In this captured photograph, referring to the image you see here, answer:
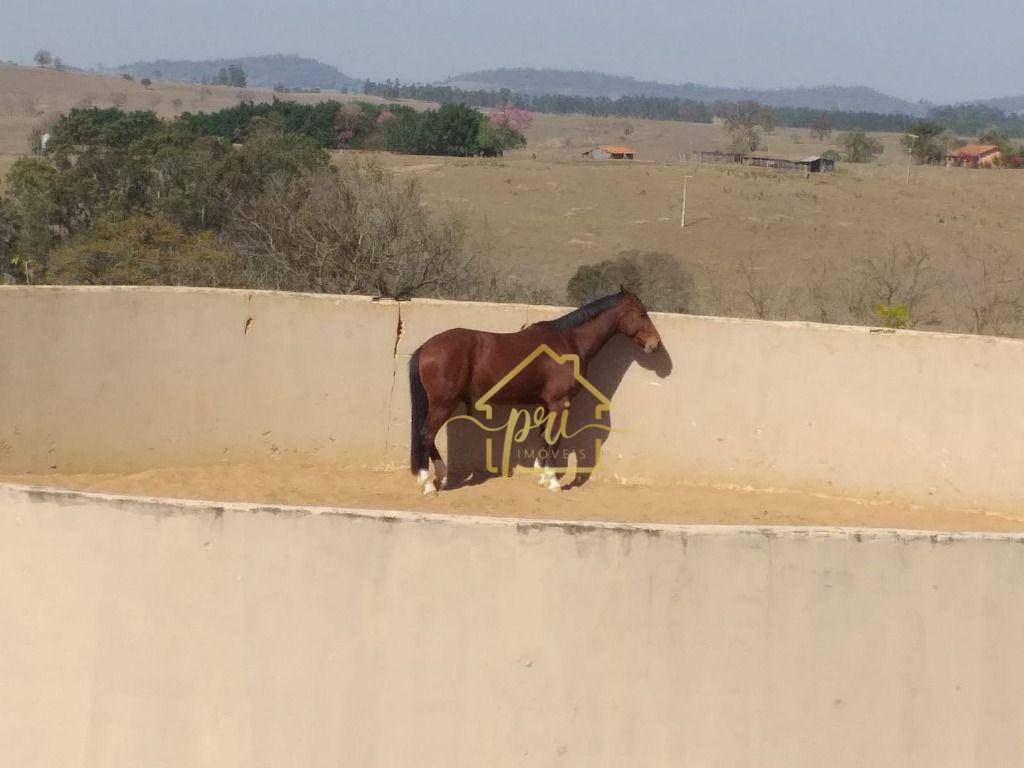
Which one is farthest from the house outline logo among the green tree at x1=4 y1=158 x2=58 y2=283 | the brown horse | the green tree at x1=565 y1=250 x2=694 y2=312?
the green tree at x1=4 y1=158 x2=58 y2=283

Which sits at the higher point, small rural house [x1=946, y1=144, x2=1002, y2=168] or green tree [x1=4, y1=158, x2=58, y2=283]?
small rural house [x1=946, y1=144, x2=1002, y2=168]

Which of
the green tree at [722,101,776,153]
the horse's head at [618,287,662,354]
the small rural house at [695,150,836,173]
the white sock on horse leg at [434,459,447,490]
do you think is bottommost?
the white sock on horse leg at [434,459,447,490]

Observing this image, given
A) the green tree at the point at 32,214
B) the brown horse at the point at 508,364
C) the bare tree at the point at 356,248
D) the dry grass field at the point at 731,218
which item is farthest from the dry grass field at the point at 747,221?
the brown horse at the point at 508,364

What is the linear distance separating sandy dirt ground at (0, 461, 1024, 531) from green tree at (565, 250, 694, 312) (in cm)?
1002

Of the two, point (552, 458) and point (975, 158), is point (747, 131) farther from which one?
point (552, 458)

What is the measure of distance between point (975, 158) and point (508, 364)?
66848mm

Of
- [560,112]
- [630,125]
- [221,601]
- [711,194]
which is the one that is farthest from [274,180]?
[560,112]

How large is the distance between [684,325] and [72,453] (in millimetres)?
4540

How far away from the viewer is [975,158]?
227 feet

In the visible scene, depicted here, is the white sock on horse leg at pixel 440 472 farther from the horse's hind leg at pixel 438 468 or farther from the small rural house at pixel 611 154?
the small rural house at pixel 611 154

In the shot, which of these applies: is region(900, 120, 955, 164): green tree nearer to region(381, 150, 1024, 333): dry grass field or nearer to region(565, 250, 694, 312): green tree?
region(381, 150, 1024, 333): dry grass field

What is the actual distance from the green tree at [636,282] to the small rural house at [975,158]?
4853 cm

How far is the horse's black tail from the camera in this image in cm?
852

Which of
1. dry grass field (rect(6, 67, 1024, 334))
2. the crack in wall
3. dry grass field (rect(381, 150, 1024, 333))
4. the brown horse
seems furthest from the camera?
dry grass field (rect(381, 150, 1024, 333))
